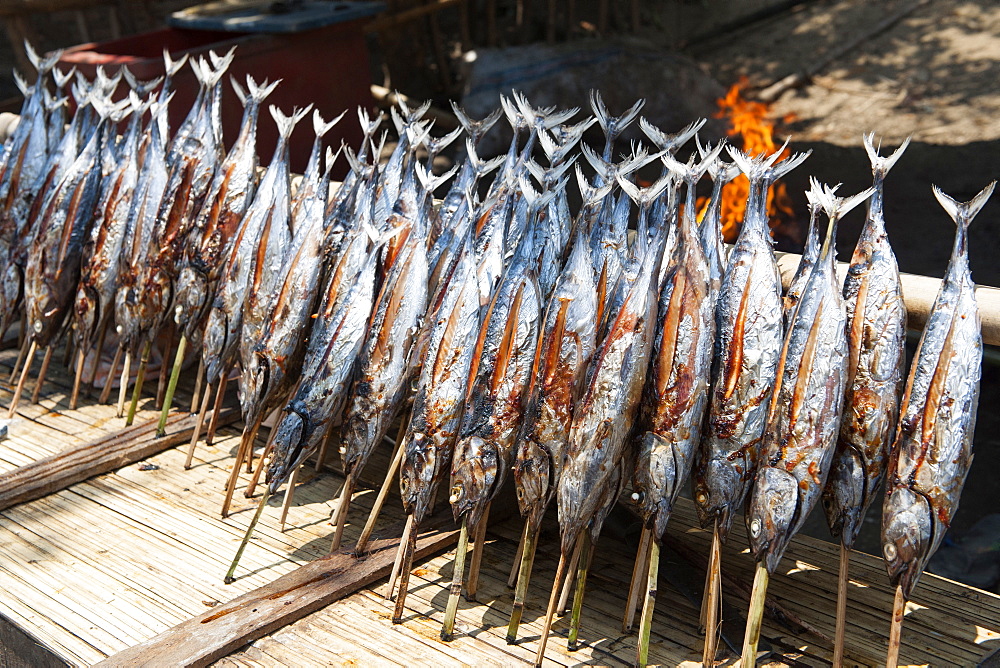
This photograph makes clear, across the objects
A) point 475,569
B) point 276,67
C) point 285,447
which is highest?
point 276,67

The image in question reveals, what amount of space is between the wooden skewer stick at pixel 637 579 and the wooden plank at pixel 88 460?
7.36ft

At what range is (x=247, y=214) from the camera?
3627 mm

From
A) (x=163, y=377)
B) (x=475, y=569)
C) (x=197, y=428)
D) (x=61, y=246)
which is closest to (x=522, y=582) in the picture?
(x=475, y=569)

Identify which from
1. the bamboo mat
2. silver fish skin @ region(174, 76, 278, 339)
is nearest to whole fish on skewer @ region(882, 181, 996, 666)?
the bamboo mat

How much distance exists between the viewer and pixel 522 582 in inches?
106

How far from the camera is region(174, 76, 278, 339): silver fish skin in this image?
150 inches

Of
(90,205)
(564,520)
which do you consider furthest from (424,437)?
(90,205)

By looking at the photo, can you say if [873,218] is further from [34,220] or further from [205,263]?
[34,220]

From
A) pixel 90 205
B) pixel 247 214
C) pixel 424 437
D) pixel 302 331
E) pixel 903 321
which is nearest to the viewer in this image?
pixel 903 321

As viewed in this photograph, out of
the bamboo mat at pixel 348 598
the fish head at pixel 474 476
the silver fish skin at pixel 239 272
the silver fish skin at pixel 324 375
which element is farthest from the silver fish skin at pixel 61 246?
the fish head at pixel 474 476

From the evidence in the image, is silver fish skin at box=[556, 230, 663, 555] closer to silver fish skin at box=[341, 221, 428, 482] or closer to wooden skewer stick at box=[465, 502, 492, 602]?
wooden skewer stick at box=[465, 502, 492, 602]

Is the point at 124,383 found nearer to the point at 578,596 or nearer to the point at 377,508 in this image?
the point at 377,508

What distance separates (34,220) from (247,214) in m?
1.52

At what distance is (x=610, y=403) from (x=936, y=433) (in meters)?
0.86
